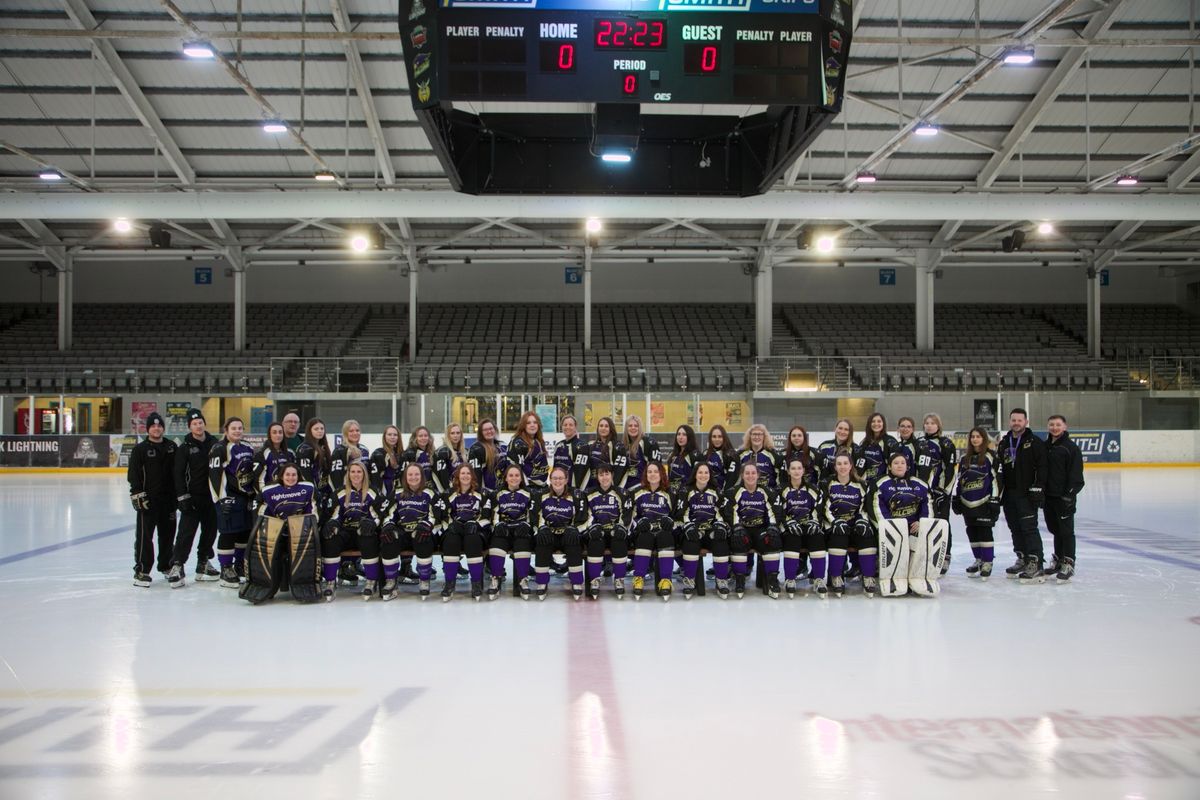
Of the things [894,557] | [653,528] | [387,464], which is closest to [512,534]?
[653,528]

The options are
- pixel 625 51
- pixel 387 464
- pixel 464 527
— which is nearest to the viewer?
pixel 625 51

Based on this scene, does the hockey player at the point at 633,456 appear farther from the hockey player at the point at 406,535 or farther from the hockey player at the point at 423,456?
the hockey player at the point at 406,535

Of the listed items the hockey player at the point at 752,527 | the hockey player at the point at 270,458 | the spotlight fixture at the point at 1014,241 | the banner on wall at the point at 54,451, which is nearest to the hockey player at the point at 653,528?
the hockey player at the point at 752,527

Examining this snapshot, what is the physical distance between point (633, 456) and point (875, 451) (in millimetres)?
2300

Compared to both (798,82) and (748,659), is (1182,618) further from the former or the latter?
(798,82)

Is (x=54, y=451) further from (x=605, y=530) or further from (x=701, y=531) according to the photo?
(x=701, y=531)

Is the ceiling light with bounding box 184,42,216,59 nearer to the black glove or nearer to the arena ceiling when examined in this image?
the arena ceiling

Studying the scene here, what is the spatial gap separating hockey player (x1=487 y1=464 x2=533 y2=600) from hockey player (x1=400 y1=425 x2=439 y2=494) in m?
0.70

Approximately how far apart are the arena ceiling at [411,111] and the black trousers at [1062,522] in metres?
8.74

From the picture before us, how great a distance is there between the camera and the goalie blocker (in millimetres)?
7121

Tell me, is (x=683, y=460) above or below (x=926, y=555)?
above

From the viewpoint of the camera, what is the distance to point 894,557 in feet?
23.5

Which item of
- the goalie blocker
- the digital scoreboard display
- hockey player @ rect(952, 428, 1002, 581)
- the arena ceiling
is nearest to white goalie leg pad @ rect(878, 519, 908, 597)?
the goalie blocker

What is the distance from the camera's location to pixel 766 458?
7.82m
